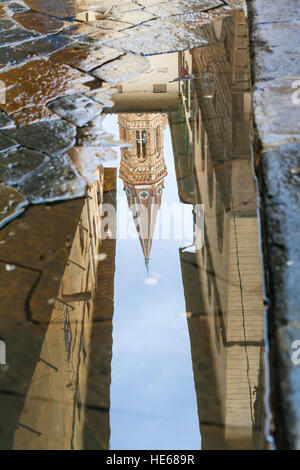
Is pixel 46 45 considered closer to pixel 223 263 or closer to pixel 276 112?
pixel 276 112

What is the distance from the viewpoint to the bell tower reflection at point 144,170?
2.31 metres

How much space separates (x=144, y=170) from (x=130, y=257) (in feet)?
1.13

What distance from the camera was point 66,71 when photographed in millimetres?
4113

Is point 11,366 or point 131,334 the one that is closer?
point 11,366

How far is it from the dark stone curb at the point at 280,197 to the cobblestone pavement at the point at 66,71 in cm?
85

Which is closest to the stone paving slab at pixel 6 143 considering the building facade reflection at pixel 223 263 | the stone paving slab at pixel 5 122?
the stone paving slab at pixel 5 122

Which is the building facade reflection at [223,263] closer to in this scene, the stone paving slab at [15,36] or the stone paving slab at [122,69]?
the stone paving slab at [122,69]

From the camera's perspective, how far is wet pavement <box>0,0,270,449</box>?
59.3 inches

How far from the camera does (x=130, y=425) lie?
4.83 feet

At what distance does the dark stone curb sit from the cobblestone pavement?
848 mm

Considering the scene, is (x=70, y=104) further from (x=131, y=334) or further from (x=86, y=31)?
(x=131, y=334)

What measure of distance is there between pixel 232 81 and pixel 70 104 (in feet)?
3.44

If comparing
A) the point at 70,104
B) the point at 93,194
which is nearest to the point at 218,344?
the point at 93,194
